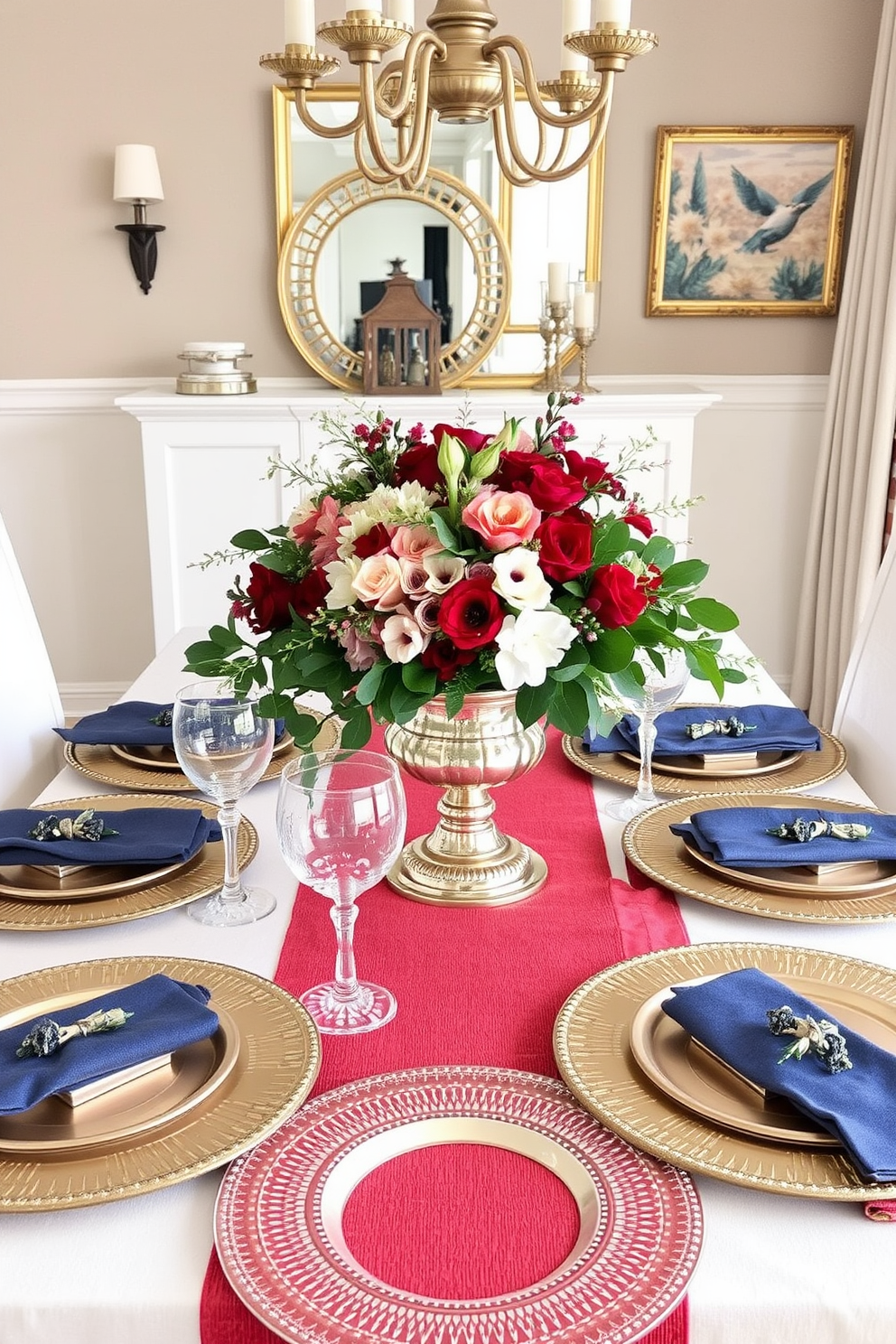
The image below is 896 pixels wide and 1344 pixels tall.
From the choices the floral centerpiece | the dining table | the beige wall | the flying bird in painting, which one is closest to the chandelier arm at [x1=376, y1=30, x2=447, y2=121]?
the floral centerpiece

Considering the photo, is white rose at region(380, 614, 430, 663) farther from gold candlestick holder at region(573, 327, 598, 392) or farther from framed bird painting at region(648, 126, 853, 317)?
framed bird painting at region(648, 126, 853, 317)

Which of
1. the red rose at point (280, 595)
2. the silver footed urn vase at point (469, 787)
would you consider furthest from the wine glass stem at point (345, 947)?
the red rose at point (280, 595)

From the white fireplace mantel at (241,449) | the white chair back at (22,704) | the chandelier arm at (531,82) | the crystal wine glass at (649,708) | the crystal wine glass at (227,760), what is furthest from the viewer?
the white fireplace mantel at (241,449)

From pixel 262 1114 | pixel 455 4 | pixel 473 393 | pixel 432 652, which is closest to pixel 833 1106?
pixel 262 1114

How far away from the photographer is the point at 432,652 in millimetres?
1159

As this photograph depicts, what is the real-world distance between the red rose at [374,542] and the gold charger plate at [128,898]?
0.37m

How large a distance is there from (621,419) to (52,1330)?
3.03 m

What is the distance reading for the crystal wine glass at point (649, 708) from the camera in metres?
1.49

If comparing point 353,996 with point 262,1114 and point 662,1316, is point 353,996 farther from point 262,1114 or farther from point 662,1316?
point 662,1316

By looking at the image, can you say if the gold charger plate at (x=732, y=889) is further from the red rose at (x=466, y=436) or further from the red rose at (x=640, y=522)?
the red rose at (x=466, y=436)

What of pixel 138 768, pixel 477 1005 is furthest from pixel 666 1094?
pixel 138 768

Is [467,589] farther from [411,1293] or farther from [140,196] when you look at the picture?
[140,196]

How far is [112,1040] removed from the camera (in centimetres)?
94

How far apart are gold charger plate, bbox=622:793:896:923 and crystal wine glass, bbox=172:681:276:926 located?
40 cm
